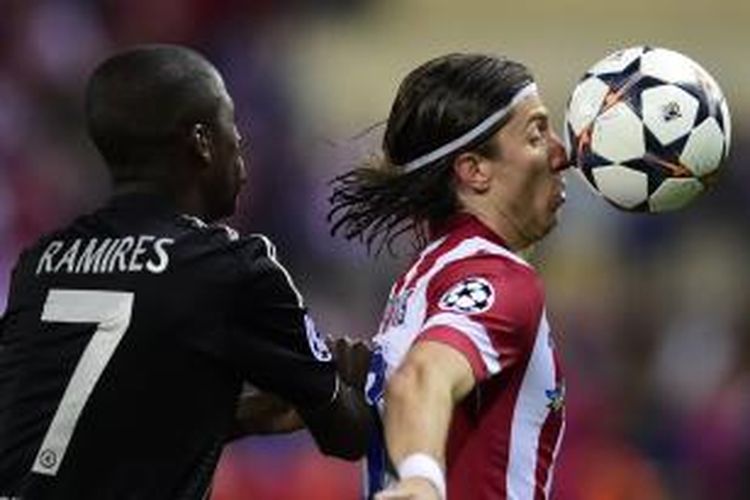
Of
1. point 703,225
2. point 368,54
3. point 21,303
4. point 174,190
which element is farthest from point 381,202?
point 368,54

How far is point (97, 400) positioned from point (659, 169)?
142 cm

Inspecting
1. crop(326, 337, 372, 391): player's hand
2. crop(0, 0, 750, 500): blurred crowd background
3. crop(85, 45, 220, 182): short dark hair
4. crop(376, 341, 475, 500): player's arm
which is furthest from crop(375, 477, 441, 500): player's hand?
crop(0, 0, 750, 500): blurred crowd background

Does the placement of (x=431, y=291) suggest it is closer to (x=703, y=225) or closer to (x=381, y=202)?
(x=381, y=202)

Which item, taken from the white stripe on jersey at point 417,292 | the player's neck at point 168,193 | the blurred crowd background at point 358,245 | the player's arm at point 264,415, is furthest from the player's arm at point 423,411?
the blurred crowd background at point 358,245

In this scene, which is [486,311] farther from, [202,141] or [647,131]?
[647,131]

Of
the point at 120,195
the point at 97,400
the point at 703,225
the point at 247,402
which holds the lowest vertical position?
the point at 703,225

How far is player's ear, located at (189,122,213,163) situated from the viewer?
164 inches

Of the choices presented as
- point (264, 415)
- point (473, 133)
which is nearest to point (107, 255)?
point (264, 415)

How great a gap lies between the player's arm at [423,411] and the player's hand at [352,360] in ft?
2.18

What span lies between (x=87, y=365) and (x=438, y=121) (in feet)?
3.04

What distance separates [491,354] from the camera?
3.79m

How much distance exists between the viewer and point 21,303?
13.7 ft

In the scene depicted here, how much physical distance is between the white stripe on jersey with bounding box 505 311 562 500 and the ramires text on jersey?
2.52ft

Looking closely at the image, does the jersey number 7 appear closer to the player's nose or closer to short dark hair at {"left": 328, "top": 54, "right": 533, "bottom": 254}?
short dark hair at {"left": 328, "top": 54, "right": 533, "bottom": 254}
